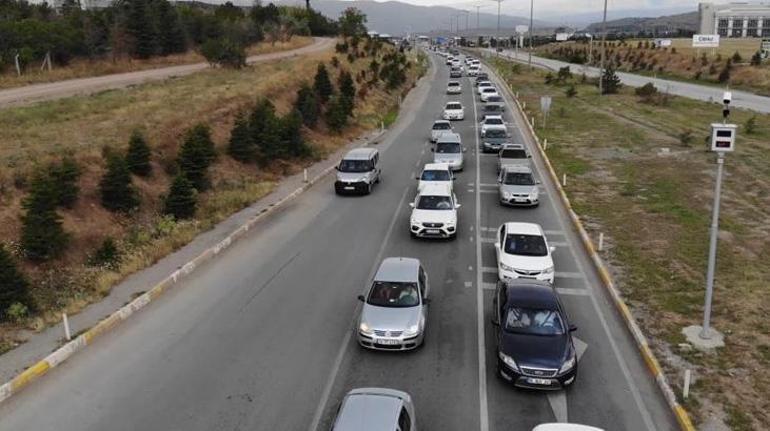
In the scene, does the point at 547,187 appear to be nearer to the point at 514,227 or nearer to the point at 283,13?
the point at 514,227

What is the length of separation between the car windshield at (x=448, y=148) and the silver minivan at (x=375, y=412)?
23.0 m

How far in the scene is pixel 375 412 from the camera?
369 inches

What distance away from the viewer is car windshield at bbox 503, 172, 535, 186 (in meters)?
25.1

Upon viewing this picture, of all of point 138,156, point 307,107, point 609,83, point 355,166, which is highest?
point 609,83

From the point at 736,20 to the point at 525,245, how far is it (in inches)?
7470

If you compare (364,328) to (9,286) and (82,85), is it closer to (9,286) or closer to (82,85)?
(9,286)

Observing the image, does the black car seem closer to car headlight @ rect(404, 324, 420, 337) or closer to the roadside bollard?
car headlight @ rect(404, 324, 420, 337)

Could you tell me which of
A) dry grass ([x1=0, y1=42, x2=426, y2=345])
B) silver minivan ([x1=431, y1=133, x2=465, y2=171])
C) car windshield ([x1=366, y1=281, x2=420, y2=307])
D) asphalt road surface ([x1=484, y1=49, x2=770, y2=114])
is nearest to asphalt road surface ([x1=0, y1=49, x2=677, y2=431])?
car windshield ([x1=366, y1=281, x2=420, y2=307])

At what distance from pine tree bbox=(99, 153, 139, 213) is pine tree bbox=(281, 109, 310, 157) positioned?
39.2ft

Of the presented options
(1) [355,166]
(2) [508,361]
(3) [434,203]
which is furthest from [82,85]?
(2) [508,361]

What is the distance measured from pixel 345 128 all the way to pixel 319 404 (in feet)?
109

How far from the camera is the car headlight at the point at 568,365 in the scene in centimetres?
1166

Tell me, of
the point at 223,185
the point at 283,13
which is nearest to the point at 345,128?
the point at 223,185

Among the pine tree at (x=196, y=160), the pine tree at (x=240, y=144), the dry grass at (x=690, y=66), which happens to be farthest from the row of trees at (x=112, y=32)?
the dry grass at (x=690, y=66)
